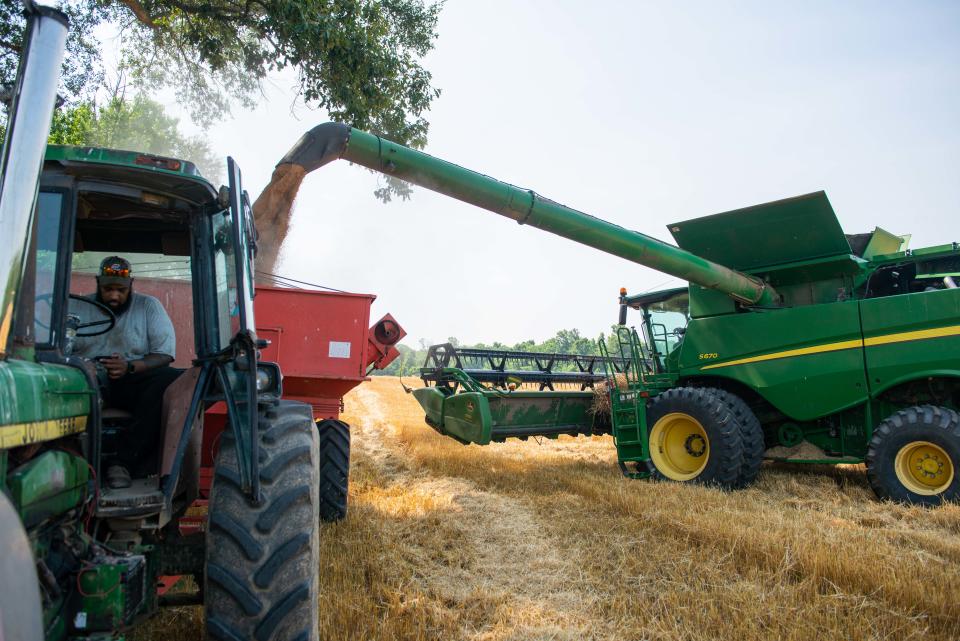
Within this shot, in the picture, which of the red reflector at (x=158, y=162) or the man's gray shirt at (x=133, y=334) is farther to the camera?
the man's gray shirt at (x=133, y=334)

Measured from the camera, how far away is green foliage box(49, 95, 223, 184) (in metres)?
11.0

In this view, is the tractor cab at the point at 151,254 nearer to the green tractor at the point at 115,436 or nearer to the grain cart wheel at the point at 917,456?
the green tractor at the point at 115,436

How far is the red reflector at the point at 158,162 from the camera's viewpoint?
98.2 inches

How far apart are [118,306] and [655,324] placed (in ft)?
20.9

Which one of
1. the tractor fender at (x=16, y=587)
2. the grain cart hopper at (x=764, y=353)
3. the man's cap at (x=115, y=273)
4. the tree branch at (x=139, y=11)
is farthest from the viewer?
the tree branch at (x=139, y=11)

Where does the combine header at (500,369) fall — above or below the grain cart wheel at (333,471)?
above

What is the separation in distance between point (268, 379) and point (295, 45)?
6254mm

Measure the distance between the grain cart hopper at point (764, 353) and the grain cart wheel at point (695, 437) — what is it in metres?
0.01

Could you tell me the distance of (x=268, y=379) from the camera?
9.57 feet

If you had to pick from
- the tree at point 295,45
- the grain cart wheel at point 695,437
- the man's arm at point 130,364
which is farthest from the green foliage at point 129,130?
the grain cart wheel at point 695,437

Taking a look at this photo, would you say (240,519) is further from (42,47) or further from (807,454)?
(807,454)

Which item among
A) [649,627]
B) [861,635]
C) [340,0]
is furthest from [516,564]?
[340,0]

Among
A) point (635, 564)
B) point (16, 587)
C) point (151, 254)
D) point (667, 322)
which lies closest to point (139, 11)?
point (151, 254)

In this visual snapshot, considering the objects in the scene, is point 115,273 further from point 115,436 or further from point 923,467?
point 923,467
